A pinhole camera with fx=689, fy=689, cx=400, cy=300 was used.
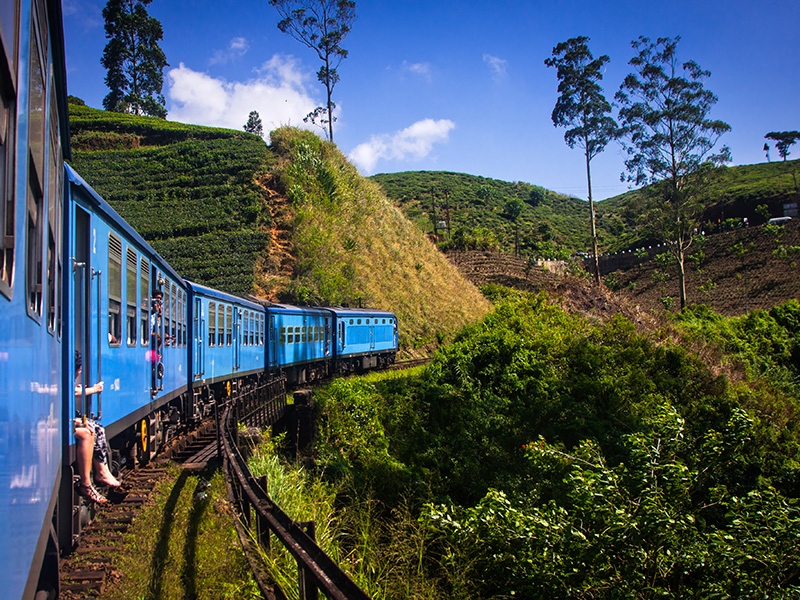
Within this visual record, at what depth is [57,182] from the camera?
4.63 m

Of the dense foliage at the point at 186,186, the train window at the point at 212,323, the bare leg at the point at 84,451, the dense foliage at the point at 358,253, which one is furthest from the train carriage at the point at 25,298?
the dense foliage at the point at 358,253

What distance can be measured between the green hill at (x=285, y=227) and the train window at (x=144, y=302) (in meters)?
24.4

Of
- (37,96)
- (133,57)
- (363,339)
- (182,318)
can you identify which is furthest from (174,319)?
(133,57)

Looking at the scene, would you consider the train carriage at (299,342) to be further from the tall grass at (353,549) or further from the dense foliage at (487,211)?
the dense foliage at (487,211)

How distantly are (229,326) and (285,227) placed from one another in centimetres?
2406

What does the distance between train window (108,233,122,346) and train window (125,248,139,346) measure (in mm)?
317

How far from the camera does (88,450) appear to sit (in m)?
5.35

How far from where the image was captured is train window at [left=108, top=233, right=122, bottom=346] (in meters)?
6.78

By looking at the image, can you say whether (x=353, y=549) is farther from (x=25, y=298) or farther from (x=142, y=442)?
(x=25, y=298)

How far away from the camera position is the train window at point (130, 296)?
296 inches

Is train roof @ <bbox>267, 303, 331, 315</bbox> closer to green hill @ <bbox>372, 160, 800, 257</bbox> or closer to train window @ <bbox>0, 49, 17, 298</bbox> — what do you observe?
train window @ <bbox>0, 49, 17, 298</bbox>

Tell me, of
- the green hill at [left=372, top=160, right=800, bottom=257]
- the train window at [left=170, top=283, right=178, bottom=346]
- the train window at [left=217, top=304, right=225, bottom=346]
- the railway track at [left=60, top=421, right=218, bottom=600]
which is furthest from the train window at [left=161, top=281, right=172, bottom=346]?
the green hill at [left=372, top=160, right=800, bottom=257]

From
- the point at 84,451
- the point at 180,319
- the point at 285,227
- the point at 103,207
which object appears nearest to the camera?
the point at 84,451

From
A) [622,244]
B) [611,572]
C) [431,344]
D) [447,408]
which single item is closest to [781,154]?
[622,244]
